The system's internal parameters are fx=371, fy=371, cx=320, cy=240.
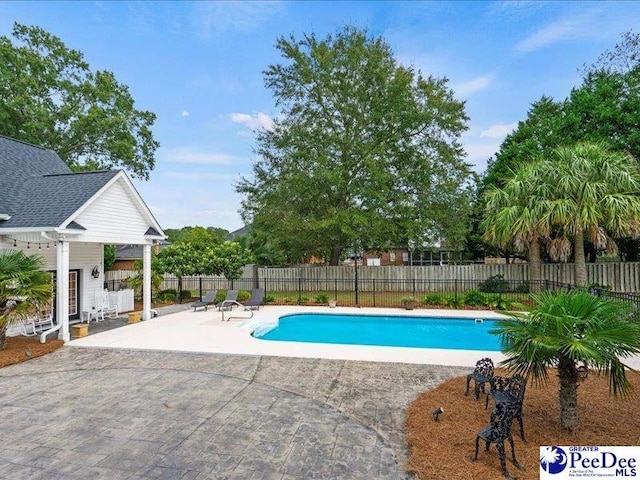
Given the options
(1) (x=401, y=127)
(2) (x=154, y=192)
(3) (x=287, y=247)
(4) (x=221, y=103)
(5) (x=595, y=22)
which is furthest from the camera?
(2) (x=154, y=192)

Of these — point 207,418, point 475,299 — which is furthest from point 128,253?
point 207,418

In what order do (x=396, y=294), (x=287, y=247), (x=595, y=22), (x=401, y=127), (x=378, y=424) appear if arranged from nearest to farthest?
1. (x=378, y=424)
2. (x=595, y=22)
3. (x=396, y=294)
4. (x=401, y=127)
5. (x=287, y=247)

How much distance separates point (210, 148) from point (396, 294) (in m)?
13.9

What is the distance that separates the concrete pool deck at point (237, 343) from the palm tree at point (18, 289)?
1.67 meters

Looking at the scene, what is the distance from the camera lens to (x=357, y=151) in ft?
74.4

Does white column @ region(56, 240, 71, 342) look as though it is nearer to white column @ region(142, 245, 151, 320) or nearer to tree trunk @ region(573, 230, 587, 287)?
white column @ region(142, 245, 151, 320)

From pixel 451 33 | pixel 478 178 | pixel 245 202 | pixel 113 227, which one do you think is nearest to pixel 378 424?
pixel 113 227

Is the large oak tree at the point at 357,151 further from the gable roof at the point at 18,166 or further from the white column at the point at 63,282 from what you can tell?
the white column at the point at 63,282

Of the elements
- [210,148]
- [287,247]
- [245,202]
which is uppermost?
[210,148]

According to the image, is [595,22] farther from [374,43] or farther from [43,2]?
[43,2]

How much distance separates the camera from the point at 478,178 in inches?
985

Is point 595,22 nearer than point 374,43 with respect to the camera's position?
Yes

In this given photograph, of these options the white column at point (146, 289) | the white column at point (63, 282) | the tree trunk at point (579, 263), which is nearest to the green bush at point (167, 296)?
the white column at point (146, 289)

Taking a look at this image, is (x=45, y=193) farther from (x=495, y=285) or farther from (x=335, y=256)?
(x=495, y=285)
